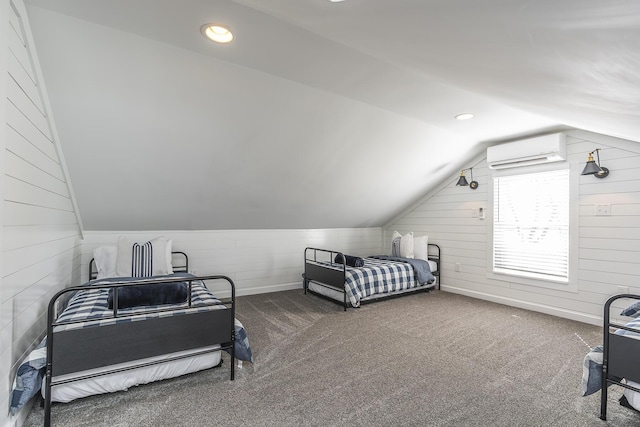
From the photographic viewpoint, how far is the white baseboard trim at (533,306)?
12.2 ft

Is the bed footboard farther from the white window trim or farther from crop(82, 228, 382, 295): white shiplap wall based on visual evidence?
the white window trim

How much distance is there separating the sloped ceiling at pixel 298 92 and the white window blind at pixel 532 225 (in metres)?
0.71

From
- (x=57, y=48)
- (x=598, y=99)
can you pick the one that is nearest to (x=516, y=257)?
(x=598, y=99)

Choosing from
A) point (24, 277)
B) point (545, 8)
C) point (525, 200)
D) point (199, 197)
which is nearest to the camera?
point (545, 8)

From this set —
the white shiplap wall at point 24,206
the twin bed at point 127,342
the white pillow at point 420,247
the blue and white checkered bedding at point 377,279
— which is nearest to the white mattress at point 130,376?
the twin bed at point 127,342

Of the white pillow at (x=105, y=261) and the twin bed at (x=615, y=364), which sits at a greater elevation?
the white pillow at (x=105, y=261)

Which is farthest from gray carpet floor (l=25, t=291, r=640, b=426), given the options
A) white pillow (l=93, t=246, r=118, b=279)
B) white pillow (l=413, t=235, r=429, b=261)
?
white pillow (l=93, t=246, r=118, b=279)

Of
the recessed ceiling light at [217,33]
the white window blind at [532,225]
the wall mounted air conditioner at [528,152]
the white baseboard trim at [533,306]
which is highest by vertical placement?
the recessed ceiling light at [217,33]

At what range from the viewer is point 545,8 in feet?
3.21

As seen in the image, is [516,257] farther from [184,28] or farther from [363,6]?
[184,28]

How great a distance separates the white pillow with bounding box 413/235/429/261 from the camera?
532 cm

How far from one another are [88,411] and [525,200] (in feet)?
16.9

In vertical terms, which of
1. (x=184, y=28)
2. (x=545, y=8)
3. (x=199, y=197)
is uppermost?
(x=184, y=28)

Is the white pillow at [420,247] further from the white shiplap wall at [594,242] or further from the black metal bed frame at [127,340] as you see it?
the black metal bed frame at [127,340]
